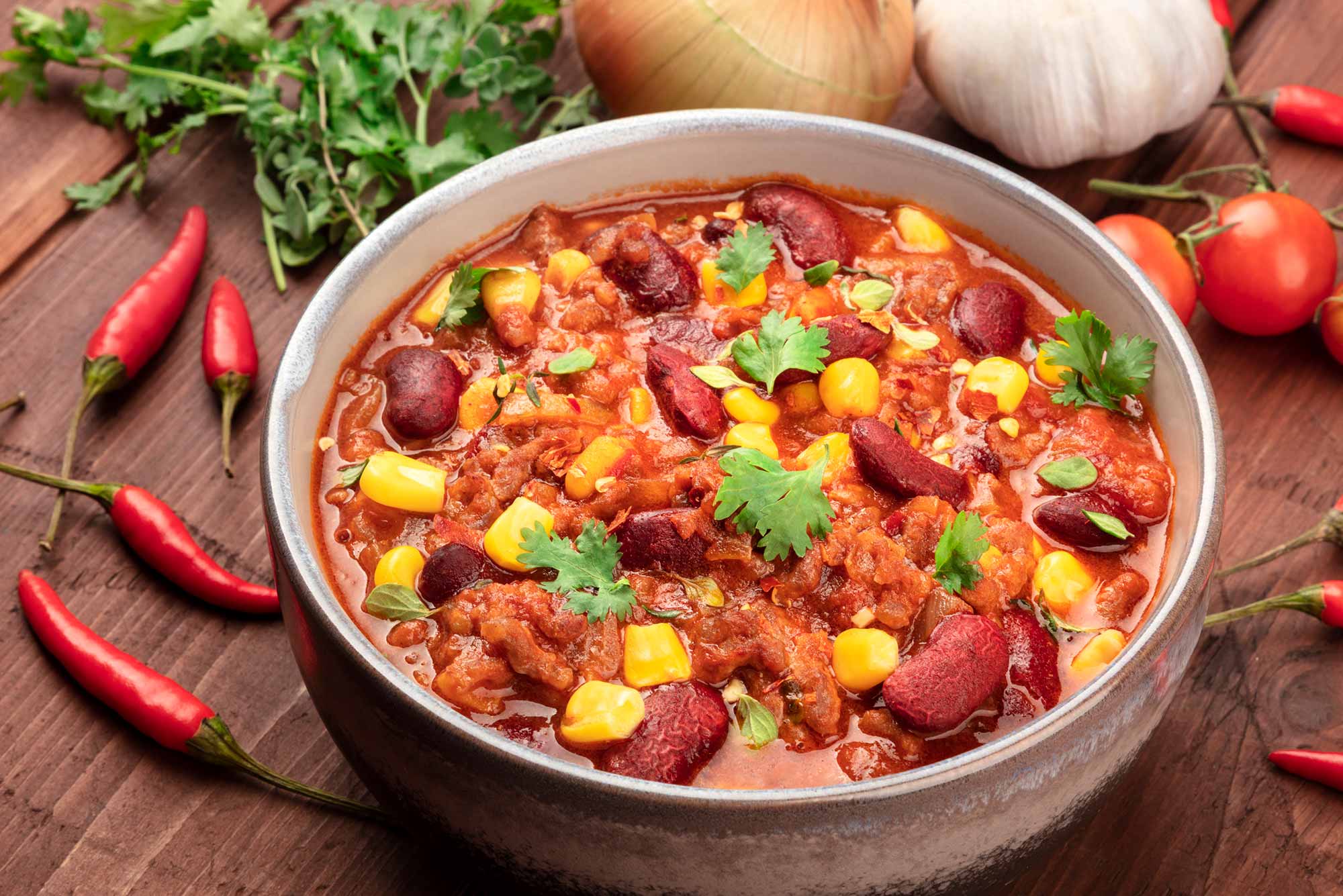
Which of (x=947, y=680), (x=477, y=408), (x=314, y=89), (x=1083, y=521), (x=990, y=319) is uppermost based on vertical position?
(x=314, y=89)

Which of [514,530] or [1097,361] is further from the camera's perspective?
[1097,361]

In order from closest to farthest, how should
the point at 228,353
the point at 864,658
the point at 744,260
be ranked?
the point at 864,658 < the point at 744,260 < the point at 228,353

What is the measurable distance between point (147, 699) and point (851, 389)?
2.13 meters

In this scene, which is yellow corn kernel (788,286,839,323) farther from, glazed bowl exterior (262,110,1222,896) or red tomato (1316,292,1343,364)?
red tomato (1316,292,1343,364)

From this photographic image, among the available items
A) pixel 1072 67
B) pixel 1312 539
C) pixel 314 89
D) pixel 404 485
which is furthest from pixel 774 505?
pixel 314 89

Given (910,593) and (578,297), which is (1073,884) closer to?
(910,593)

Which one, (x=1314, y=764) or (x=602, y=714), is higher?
(x=602, y=714)

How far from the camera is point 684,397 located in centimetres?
353

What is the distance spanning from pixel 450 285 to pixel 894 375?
1.30 metres

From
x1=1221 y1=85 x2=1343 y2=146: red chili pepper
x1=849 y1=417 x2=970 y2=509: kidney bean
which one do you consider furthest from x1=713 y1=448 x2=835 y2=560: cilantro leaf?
x1=1221 y1=85 x2=1343 y2=146: red chili pepper

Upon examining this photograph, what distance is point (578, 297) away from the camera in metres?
3.89

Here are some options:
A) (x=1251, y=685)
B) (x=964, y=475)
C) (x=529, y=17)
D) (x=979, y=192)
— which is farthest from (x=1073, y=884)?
(x=529, y=17)

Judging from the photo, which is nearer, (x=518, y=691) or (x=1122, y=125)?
(x=518, y=691)

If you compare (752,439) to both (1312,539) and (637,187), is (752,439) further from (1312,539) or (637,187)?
(1312,539)
